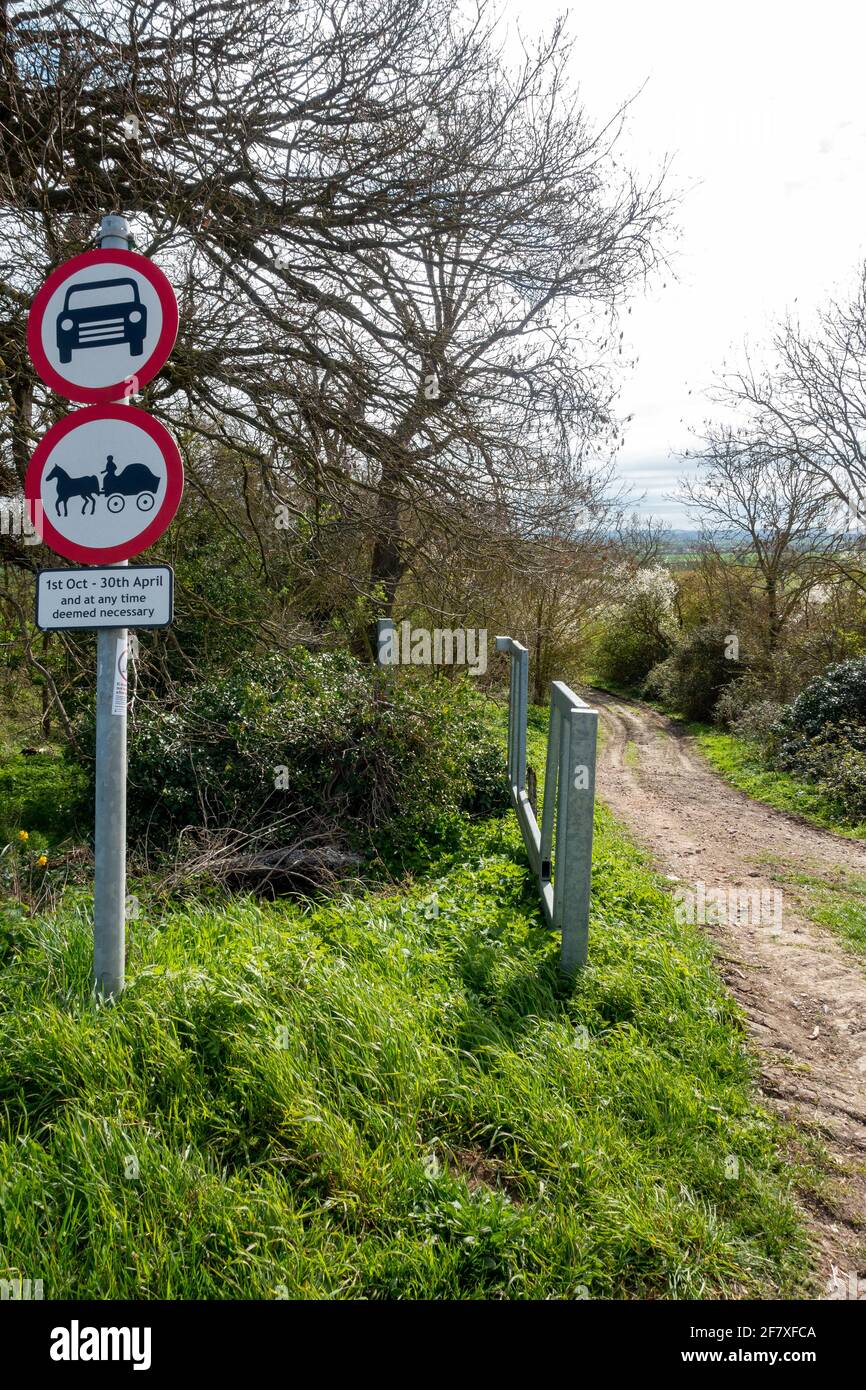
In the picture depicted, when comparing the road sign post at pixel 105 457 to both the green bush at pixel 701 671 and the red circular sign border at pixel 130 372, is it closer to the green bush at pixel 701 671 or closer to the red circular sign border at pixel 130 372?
the red circular sign border at pixel 130 372

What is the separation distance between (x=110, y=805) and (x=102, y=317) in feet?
6.07

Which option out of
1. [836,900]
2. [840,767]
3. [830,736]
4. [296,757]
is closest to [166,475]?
[296,757]

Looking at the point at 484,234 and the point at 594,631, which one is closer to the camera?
the point at 484,234

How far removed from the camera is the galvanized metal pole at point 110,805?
10.6 feet

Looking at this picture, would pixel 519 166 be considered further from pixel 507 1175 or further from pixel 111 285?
pixel 507 1175

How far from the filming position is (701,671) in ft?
70.7

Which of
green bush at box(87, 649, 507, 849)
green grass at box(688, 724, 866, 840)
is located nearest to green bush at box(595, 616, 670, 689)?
green grass at box(688, 724, 866, 840)

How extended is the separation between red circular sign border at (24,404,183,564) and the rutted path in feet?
10.8

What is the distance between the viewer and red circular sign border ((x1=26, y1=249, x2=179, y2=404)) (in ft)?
10.3

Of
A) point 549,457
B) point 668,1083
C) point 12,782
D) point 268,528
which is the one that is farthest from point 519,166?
point 12,782

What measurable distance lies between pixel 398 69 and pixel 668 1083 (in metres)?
6.55

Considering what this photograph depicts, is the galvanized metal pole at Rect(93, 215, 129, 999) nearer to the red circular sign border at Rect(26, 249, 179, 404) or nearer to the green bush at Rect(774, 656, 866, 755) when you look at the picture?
the red circular sign border at Rect(26, 249, 179, 404)
